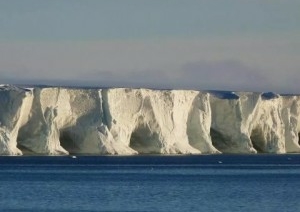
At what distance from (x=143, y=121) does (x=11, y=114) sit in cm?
947

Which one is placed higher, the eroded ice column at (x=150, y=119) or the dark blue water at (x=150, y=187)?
the eroded ice column at (x=150, y=119)

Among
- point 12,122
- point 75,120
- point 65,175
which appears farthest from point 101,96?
Result: point 65,175

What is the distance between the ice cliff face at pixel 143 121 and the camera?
63500mm

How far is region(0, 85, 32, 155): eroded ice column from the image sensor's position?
6197 centimetres

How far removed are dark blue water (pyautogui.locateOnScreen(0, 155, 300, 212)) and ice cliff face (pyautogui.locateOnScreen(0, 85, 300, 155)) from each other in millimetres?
1368

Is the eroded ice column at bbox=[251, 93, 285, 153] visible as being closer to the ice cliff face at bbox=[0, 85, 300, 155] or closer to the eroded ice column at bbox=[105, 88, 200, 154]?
the ice cliff face at bbox=[0, 85, 300, 155]

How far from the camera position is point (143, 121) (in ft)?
225

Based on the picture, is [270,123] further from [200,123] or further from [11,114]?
[11,114]

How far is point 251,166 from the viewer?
69312 mm

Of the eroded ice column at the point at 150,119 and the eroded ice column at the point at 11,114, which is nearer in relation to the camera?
the eroded ice column at the point at 11,114

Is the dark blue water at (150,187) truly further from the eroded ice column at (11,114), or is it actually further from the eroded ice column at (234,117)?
the eroded ice column at (234,117)

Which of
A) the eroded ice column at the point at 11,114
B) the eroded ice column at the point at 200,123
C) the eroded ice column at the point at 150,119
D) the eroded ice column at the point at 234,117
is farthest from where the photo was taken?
the eroded ice column at the point at 234,117

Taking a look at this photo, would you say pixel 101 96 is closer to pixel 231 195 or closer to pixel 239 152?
pixel 239 152

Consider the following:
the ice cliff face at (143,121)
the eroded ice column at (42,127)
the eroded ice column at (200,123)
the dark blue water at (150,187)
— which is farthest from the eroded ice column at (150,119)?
the eroded ice column at (42,127)
